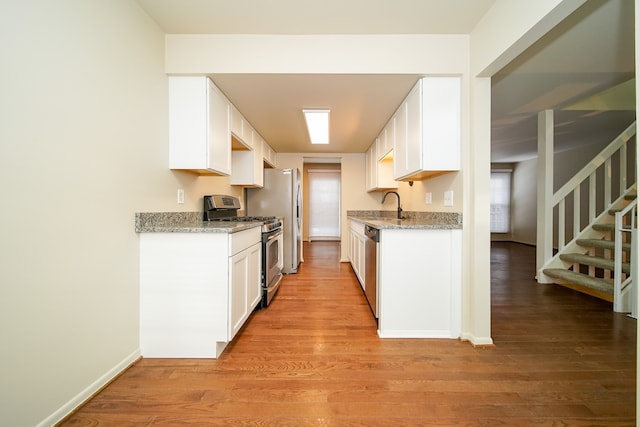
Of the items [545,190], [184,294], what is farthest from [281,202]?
[545,190]

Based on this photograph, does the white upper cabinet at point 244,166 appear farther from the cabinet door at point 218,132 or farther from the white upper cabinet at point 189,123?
the white upper cabinet at point 189,123

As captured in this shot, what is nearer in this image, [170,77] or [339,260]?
[170,77]

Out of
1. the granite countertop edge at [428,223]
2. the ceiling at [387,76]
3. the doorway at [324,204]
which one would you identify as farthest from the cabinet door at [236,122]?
the doorway at [324,204]

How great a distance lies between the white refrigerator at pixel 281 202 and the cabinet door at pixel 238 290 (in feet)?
6.31

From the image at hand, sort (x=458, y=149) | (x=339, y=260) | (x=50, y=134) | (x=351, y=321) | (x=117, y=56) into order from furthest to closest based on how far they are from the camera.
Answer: (x=339, y=260) → (x=351, y=321) → (x=458, y=149) → (x=117, y=56) → (x=50, y=134)

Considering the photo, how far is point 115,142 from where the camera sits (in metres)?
1.53

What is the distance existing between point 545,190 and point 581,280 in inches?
50.2

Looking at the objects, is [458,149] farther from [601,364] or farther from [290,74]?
[601,364]

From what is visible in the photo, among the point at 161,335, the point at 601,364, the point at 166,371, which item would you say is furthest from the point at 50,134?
A: the point at 601,364

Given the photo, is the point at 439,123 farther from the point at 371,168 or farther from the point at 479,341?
the point at 371,168

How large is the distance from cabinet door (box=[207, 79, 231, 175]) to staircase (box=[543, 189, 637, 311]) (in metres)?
4.17

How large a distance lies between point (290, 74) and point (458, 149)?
4.88ft

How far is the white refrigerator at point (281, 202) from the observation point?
406cm

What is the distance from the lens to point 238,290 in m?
1.95
